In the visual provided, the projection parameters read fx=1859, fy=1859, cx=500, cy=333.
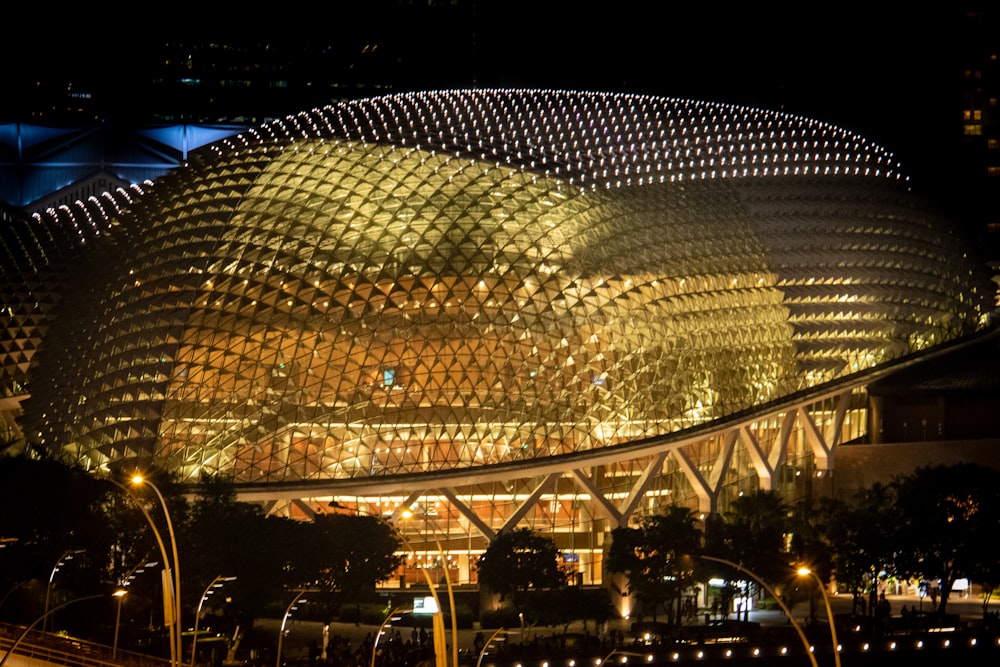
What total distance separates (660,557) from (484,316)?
1650cm

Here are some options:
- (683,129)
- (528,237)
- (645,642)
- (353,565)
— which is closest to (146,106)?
(683,129)

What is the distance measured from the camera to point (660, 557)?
96.3 metres

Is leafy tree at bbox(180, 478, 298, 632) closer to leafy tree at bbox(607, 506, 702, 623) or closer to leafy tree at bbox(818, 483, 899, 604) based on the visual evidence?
leafy tree at bbox(607, 506, 702, 623)

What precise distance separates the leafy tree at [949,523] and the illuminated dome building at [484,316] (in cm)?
946

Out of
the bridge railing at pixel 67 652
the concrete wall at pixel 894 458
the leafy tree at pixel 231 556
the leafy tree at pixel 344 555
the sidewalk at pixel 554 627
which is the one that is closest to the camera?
the bridge railing at pixel 67 652

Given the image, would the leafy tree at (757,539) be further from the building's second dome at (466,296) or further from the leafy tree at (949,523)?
the leafy tree at (949,523)

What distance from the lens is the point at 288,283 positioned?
104125 mm

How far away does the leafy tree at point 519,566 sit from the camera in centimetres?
9562

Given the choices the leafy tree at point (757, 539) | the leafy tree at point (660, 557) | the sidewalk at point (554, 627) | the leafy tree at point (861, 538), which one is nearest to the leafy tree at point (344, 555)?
the sidewalk at point (554, 627)

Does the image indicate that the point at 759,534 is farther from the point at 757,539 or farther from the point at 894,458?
the point at 894,458

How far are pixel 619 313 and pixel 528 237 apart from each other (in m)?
6.89

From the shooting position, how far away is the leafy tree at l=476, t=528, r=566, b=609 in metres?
95.6

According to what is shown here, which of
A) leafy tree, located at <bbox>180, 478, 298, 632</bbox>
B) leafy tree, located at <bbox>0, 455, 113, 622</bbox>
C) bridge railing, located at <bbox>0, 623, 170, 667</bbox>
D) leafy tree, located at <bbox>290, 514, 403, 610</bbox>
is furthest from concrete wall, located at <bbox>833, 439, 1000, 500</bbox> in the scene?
bridge railing, located at <bbox>0, 623, 170, 667</bbox>

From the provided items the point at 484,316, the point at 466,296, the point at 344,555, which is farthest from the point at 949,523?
the point at 344,555
